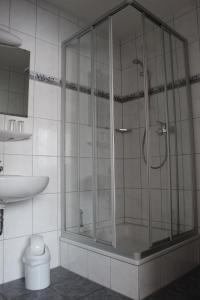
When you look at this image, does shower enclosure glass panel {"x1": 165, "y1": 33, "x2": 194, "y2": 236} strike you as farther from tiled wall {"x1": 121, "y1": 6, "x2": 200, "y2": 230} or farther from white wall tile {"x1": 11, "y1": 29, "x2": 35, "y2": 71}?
white wall tile {"x1": 11, "y1": 29, "x2": 35, "y2": 71}

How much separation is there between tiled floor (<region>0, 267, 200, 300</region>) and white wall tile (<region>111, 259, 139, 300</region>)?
44mm

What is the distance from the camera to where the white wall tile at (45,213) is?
2.12 meters

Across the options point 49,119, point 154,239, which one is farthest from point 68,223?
point 49,119

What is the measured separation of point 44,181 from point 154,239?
94 cm

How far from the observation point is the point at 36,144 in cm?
217

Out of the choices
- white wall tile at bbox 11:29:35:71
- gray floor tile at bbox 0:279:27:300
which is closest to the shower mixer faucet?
white wall tile at bbox 11:29:35:71

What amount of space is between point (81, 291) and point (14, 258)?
0.61 metres

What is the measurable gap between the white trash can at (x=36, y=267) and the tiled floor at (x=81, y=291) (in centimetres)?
5

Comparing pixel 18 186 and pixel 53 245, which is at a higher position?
pixel 18 186

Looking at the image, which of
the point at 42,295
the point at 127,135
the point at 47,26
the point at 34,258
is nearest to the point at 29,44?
the point at 47,26

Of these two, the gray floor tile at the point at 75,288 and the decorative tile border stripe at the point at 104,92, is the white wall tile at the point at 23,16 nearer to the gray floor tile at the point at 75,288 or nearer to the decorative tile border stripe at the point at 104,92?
the decorative tile border stripe at the point at 104,92

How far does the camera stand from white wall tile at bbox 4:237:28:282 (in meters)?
1.93

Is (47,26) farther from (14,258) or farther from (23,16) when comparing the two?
(14,258)

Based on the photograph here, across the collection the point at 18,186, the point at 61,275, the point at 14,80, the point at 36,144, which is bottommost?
the point at 61,275
